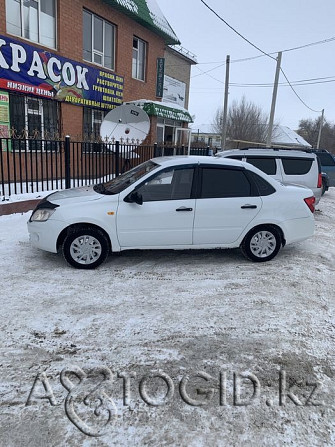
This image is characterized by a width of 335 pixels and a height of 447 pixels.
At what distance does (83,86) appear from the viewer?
42.2 feet

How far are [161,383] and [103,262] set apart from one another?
2789 mm

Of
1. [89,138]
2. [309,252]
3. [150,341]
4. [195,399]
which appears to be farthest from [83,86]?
[195,399]

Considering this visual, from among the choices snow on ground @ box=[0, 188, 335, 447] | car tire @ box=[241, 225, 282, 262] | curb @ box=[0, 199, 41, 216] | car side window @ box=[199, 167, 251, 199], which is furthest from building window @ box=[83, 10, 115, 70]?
car tire @ box=[241, 225, 282, 262]

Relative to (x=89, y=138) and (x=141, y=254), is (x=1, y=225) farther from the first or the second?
(x=89, y=138)

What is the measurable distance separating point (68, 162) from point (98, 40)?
710 cm

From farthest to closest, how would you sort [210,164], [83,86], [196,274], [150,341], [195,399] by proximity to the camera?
[83,86] < [210,164] < [196,274] < [150,341] < [195,399]

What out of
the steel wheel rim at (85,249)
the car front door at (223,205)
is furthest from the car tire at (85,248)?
the car front door at (223,205)

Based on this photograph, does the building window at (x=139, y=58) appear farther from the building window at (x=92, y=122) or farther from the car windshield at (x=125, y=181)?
the car windshield at (x=125, y=181)

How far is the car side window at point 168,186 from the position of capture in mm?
5148

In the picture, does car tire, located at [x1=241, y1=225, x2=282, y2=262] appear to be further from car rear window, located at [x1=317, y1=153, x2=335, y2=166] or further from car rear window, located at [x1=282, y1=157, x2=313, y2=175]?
car rear window, located at [x1=317, y1=153, x2=335, y2=166]

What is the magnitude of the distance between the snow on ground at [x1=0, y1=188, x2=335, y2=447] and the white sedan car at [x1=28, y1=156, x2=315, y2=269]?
0.38 meters

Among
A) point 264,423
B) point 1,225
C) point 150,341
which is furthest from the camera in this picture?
point 1,225

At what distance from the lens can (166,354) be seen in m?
3.13

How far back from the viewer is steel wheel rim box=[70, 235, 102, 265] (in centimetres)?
499
